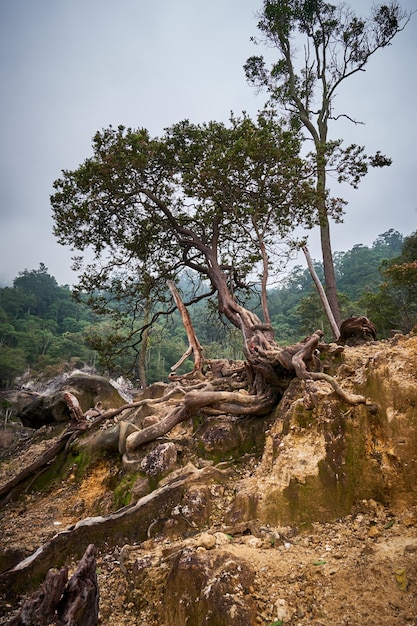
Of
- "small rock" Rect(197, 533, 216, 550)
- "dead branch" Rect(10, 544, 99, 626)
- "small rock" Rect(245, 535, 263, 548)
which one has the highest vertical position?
"dead branch" Rect(10, 544, 99, 626)

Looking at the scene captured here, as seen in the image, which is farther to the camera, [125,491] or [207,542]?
[125,491]

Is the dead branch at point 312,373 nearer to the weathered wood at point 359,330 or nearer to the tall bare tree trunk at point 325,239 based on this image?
the weathered wood at point 359,330

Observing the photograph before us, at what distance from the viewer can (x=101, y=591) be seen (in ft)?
9.17


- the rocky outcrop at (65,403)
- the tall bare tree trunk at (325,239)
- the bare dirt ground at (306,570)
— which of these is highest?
the tall bare tree trunk at (325,239)

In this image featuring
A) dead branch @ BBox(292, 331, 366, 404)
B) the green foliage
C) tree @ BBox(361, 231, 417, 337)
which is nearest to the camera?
dead branch @ BBox(292, 331, 366, 404)

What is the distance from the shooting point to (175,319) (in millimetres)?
48469

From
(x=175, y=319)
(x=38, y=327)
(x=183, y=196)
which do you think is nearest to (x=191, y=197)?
(x=183, y=196)

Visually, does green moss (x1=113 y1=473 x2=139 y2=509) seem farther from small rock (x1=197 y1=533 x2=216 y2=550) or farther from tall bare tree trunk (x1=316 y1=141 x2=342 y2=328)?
tall bare tree trunk (x1=316 y1=141 x2=342 y2=328)

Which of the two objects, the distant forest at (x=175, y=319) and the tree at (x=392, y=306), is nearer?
the distant forest at (x=175, y=319)

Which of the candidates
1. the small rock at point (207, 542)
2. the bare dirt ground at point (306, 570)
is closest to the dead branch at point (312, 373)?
the bare dirt ground at point (306, 570)

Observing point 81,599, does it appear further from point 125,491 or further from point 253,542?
point 125,491

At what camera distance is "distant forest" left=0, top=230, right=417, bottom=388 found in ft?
53.6

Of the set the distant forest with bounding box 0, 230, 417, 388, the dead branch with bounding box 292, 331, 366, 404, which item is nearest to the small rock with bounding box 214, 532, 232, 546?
the dead branch with bounding box 292, 331, 366, 404

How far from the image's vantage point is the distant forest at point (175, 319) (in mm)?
16328
